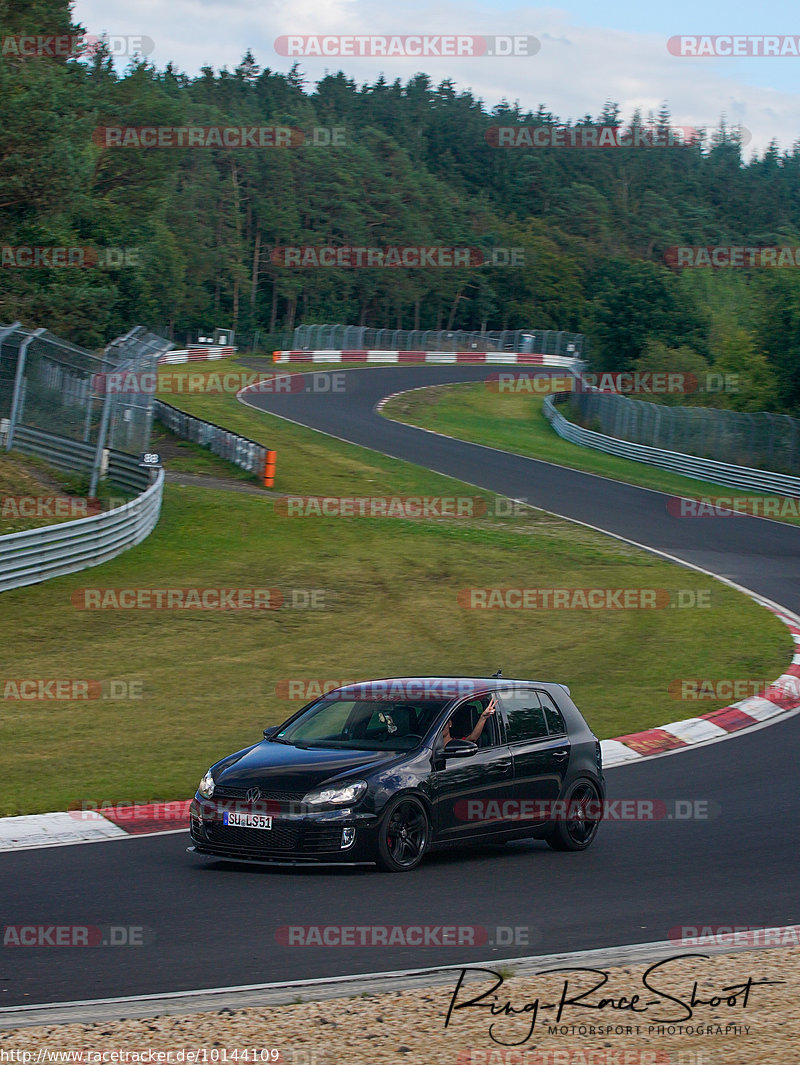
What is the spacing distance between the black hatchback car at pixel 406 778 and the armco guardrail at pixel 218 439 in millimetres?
25233

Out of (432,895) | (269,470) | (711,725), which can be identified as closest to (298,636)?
(711,725)

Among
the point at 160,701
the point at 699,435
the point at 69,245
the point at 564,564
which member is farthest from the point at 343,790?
the point at 69,245

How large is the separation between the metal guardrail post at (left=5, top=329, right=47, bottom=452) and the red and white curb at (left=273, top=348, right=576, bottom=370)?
174 feet

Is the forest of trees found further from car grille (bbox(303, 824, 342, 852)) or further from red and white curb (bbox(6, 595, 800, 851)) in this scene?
car grille (bbox(303, 824, 342, 852))

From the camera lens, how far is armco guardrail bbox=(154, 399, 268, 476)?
35.5 meters

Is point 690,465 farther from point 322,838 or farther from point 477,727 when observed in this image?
point 322,838

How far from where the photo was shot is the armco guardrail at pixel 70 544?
20.6 metres

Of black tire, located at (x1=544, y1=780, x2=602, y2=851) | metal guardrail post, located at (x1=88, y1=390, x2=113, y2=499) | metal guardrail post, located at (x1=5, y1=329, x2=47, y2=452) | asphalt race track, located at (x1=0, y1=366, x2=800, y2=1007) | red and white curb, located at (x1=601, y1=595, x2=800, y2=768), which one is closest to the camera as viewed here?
asphalt race track, located at (x1=0, y1=366, x2=800, y2=1007)

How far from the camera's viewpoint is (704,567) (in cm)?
2716

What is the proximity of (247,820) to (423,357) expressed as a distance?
82.7 m

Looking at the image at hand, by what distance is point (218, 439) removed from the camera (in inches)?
1517

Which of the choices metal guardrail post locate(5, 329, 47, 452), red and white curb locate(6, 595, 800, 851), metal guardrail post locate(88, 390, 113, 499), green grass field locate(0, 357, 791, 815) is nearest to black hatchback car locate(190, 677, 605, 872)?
red and white curb locate(6, 595, 800, 851)

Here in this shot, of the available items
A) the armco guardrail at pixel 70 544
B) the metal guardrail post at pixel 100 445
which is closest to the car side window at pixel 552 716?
the armco guardrail at pixel 70 544

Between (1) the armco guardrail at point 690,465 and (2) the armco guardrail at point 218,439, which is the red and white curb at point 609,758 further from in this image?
(1) the armco guardrail at point 690,465
